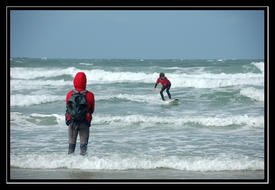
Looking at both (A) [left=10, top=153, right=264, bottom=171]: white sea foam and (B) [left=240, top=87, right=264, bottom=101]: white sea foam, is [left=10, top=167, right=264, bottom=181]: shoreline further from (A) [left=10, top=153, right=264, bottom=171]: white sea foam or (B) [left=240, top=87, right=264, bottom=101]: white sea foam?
(B) [left=240, top=87, right=264, bottom=101]: white sea foam

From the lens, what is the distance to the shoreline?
5375 millimetres

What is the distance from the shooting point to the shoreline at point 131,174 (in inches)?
212

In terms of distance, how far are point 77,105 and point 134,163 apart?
1718 millimetres

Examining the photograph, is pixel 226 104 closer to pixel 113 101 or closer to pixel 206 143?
pixel 113 101

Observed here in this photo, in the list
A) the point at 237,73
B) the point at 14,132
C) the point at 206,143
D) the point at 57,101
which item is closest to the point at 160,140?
the point at 206,143

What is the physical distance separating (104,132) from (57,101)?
6265 millimetres

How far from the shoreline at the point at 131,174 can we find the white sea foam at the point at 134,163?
0.45 ft

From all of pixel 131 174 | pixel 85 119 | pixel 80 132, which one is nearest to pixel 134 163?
pixel 131 174

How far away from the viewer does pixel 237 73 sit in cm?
3134

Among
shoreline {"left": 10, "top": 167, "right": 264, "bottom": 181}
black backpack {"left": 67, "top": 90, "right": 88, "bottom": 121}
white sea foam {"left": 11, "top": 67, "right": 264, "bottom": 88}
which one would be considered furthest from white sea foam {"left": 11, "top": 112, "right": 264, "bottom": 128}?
white sea foam {"left": 11, "top": 67, "right": 264, "bottom": 88}

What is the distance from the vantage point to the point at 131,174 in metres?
5.60

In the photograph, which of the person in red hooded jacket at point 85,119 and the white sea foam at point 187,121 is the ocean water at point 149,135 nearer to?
the white sea foam at point 187,121

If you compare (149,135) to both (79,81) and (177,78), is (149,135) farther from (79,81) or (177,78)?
(177,78)

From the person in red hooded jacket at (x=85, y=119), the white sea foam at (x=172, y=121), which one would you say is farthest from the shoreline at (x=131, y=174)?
the white sea foam at (x=172, y=121)
